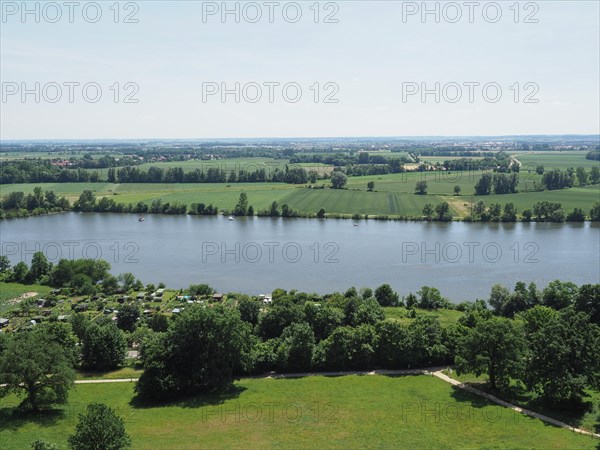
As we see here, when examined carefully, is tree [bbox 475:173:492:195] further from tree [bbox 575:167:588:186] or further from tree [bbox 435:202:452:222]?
tree [bbox 575:167:588:186]

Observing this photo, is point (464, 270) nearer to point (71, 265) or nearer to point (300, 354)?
point (300, 354)

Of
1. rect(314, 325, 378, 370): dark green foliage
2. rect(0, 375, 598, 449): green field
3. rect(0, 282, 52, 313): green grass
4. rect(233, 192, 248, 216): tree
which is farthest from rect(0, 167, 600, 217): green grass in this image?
rect(0, 375, 598, 449): green field

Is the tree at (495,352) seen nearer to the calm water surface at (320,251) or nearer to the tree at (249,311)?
the tree at (249,311)

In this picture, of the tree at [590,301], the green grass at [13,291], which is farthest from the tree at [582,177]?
the green grass at [13,291]

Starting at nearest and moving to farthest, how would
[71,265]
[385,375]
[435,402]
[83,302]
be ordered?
1. [435,402]
2. [385,375]
3. [83,302]
4. [71,265]

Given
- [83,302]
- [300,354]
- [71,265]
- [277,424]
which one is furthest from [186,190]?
[277,424]
